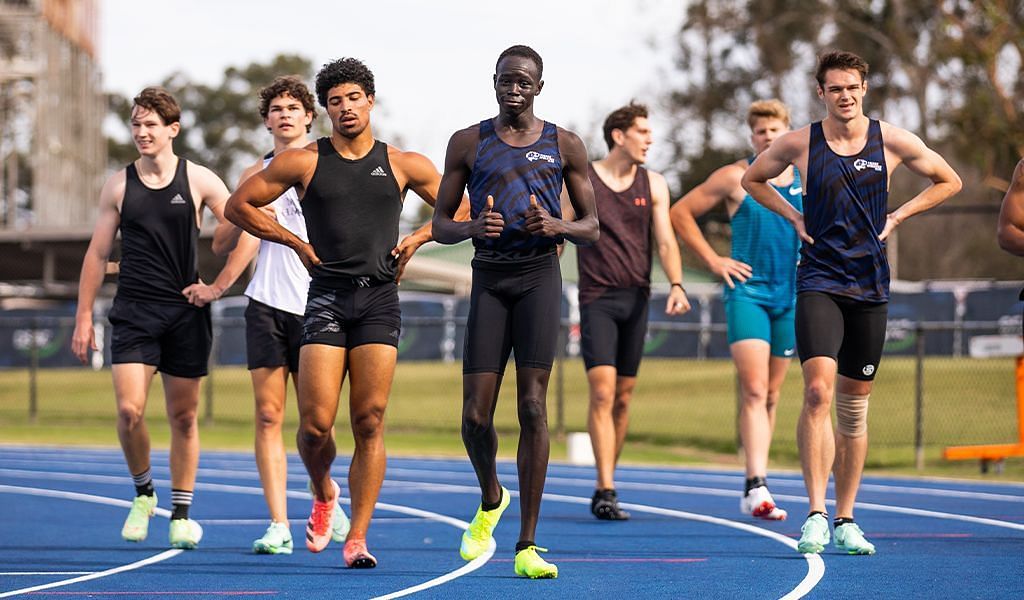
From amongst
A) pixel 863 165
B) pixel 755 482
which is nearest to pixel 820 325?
pixel 863 165

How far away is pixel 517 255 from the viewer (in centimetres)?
711

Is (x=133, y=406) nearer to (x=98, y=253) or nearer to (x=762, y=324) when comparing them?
(x=98, y=253)

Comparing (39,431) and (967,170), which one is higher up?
(967,170)

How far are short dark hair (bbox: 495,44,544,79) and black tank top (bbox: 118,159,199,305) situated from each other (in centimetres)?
237

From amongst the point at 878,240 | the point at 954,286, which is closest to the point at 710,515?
the point at 878,240

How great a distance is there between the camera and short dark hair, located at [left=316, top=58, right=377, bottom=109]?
290 inches

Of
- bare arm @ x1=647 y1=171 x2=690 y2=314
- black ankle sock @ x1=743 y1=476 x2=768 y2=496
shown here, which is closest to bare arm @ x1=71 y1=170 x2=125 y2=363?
bare arm @ x1=647 y1=171 x2=690 y2=314

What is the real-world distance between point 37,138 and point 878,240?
47974 millimetres

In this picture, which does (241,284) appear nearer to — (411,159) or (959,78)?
(959,78)

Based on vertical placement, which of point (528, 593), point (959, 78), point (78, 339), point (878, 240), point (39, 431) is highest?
point (959, 78)

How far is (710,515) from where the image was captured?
33.9ft

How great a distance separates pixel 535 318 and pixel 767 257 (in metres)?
3.17

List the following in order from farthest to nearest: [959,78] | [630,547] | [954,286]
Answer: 1. [959,78]
2. [954,286]
3. [630,547]

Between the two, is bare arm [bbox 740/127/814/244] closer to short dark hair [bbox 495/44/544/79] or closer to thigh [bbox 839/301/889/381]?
thigh [bbox 839/301/889/381]
